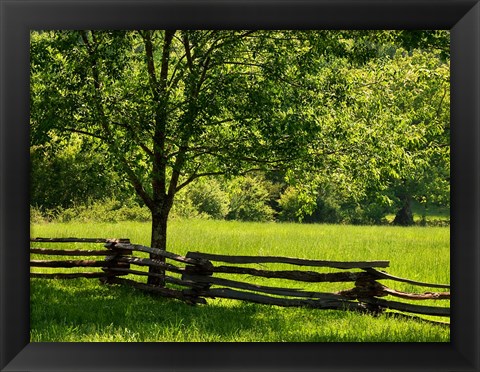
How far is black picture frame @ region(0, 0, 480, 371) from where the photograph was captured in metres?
4.43

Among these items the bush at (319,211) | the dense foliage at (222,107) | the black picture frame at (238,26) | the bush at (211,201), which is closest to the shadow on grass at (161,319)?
the dense foliage at (222,107)

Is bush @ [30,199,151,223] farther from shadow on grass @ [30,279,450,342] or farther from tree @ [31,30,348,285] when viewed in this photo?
tree @ [31,30,348,285]

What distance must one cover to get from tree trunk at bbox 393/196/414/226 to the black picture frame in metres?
24.3

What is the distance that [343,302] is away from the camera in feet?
28.8

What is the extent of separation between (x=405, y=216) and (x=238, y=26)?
84.1ft

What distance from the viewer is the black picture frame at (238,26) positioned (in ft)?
14.5

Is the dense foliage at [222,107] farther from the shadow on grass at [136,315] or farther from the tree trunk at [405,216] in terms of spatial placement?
the tree trunk at [405,216]

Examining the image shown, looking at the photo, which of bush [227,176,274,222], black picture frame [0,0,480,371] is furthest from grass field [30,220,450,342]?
bush [227,176,274,222]

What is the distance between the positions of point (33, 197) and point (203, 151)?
13.6 meters

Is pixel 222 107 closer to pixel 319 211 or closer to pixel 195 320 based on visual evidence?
pixel 195 320

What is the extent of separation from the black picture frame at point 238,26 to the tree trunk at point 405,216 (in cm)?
2426

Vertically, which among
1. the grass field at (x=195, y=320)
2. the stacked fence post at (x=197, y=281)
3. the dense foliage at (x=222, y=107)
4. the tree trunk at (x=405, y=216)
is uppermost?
the dense foliage at (x=222, y=107)
